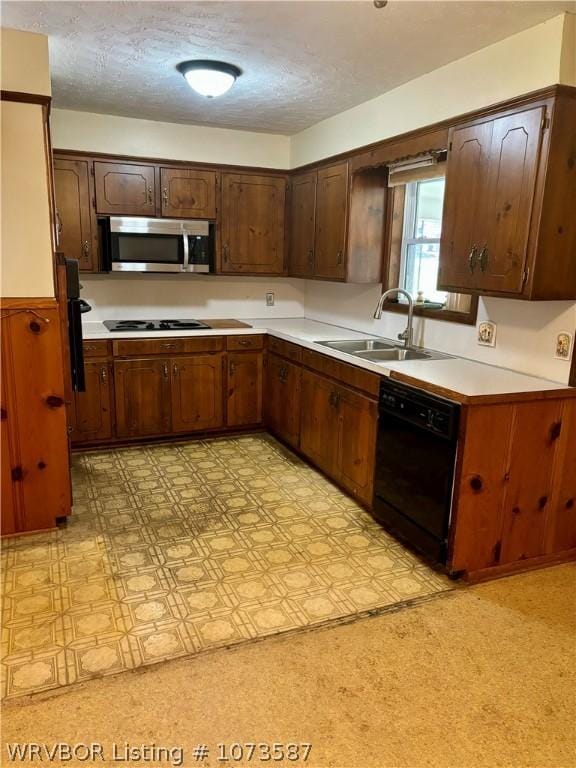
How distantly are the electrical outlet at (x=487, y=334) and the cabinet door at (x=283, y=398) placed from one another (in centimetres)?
132

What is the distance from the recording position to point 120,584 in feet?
8.29

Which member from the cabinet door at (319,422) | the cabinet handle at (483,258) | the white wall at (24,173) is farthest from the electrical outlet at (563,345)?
the white wall at (24,173)

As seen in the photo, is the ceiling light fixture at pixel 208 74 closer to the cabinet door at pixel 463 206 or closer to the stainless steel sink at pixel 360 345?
the cabinet door at pixel 463 206

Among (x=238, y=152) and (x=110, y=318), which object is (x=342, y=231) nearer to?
(x=238, y=152)

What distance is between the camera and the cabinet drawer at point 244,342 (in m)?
4.41

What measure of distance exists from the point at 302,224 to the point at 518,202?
228 cm

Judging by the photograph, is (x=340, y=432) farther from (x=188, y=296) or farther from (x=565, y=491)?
(x=188, y=296)

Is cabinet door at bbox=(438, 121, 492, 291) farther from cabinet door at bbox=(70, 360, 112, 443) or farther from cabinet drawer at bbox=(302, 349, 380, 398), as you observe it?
cabinet door at bbox=(70, 360, 112, 443)

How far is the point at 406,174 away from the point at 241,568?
2.57 meters

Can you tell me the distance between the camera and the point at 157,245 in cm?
432

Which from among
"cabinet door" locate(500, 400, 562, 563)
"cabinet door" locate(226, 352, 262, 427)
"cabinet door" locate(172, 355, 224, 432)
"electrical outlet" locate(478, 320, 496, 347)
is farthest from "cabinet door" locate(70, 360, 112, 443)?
"cabinet door" locate(500, 400, 562, 563)

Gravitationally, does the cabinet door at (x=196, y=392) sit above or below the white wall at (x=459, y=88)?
below

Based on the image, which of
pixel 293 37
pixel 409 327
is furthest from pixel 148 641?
pixel 293 37

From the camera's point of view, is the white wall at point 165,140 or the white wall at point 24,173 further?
the white wall at point 165,140
